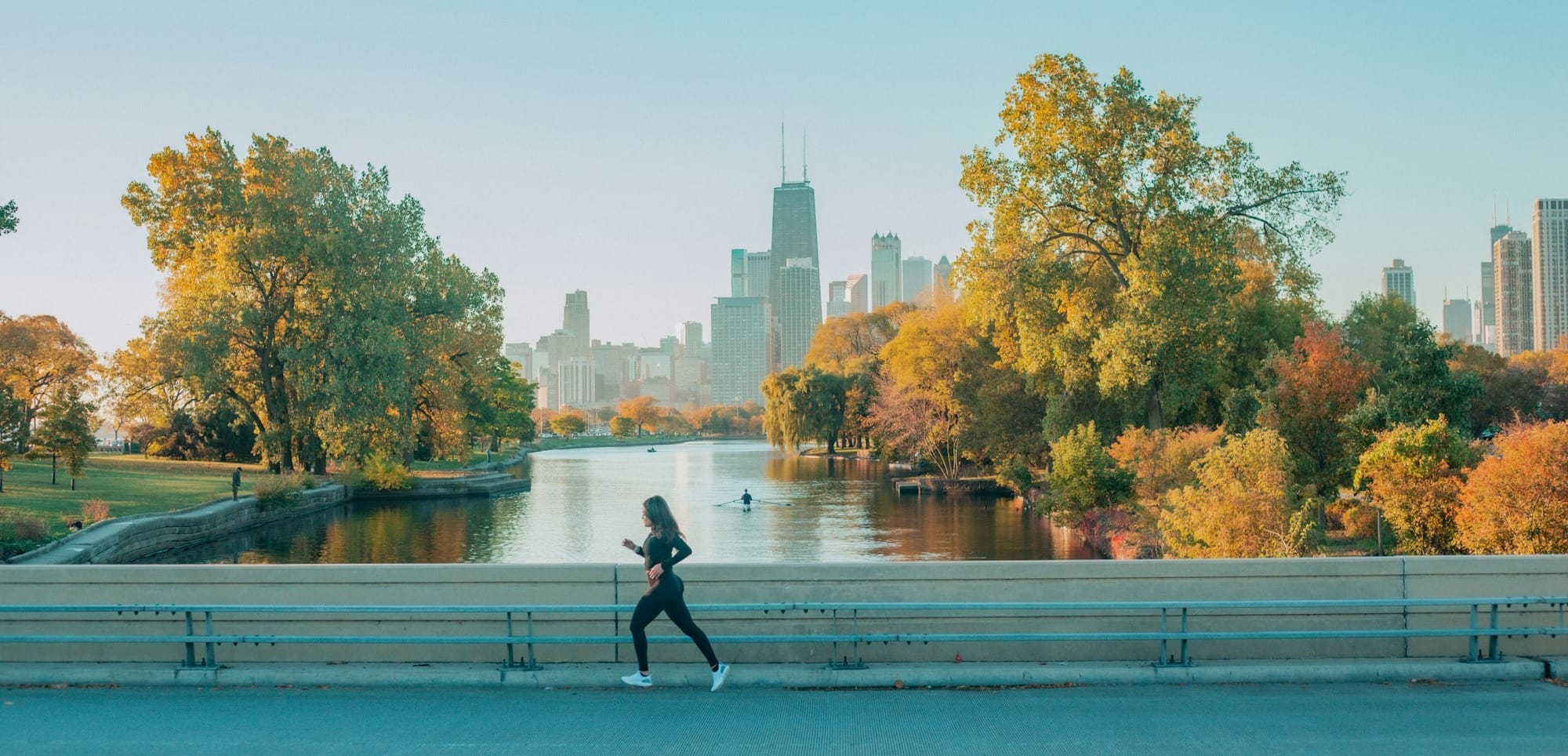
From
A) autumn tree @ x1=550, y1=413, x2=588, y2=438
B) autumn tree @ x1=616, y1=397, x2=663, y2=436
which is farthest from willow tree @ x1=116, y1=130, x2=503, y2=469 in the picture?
autumn tree @ x1=616, y1=397, x2=663, y2=436

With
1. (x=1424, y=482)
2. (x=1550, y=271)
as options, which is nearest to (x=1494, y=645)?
(x=1424, y=482)

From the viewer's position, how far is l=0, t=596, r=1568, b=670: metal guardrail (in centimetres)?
834

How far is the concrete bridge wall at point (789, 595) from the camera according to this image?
879 cm

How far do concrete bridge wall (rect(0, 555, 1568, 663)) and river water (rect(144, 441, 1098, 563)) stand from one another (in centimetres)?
1506

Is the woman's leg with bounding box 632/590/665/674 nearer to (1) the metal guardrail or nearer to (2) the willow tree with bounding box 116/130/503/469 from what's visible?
(1) the metal guardrail

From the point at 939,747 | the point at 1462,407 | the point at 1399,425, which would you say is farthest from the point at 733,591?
the point at 1462,407

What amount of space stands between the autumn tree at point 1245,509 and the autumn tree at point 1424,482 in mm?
1535

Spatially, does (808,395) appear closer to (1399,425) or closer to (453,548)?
(453,548)

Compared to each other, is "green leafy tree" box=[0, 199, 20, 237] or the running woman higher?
"green leafy tree" box=[0, 199, 20, 237]

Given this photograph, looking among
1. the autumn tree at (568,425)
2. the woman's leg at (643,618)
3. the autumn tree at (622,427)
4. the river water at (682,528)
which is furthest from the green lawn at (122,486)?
the autumn tree at (622,427)

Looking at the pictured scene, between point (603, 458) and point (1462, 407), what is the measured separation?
8316cm

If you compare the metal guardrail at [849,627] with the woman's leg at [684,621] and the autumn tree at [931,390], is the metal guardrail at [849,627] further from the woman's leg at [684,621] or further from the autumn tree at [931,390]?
the autumn tree at [931,390]

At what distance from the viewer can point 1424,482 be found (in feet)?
63.1

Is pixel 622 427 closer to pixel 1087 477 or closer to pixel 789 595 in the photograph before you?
pixel 1087 477
